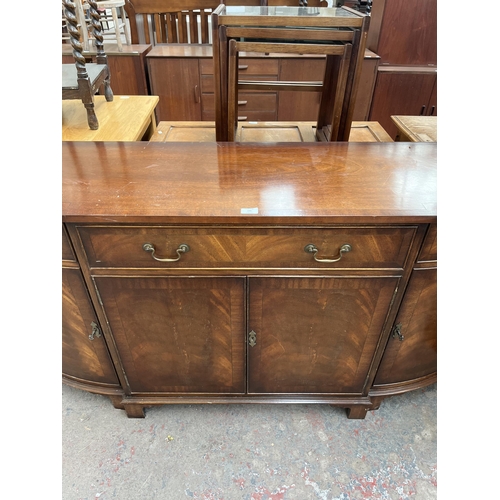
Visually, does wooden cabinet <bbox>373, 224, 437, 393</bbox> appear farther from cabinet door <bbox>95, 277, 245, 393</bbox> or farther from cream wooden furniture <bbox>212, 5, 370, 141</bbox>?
cream wooden furniture <bbox>212, 5, 370, 141</bbox>

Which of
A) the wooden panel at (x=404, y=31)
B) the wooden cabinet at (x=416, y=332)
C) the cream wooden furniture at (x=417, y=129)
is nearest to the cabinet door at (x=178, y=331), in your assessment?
the wooden cabinet at (x=416, y=332)

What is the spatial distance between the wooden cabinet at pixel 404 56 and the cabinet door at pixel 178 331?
1781mm

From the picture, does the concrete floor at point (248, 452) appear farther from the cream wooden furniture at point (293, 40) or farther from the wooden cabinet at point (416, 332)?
the cream wooden furniture at point (293, 40)

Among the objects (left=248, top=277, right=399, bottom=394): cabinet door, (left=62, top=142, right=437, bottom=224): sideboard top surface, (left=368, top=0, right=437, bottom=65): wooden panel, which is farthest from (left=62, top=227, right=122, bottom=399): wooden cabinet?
(left=368, top=0, right=437, bottom=65): wooden panel

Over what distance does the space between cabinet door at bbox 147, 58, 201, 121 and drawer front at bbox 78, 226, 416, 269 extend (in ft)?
5.91

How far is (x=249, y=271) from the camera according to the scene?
0.86 metres

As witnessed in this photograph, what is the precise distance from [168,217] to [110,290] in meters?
0.29

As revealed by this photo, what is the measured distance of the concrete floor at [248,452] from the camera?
41.5 inches

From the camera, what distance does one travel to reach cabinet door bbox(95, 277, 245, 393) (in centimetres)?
89

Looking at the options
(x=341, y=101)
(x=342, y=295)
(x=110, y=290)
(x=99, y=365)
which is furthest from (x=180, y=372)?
(x=341, y=101)

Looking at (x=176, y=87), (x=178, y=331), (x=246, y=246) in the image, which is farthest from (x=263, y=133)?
(x=176, y=87)

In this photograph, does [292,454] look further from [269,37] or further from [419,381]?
[269,37]

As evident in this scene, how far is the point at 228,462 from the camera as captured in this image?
111 cm

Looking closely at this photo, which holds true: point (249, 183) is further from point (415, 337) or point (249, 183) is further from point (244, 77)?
point (244, 77)
